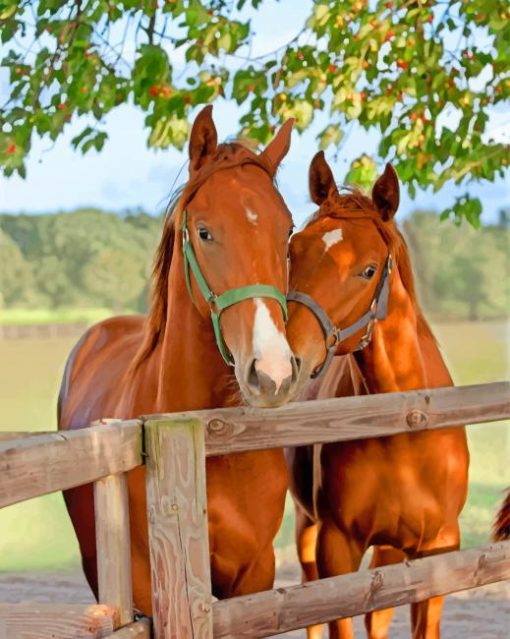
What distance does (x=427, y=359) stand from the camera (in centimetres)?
416

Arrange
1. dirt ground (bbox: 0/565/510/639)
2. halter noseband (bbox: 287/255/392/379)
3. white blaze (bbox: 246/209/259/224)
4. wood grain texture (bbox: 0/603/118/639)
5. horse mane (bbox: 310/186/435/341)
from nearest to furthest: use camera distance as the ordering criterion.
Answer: wood grain texture (bbox: 0/603/118/639)
white blaze (bbox: 246/209/259/224)
halter noseband (bbox: 287/255/392/379)
horse mane (bbox: 310/186/435/341)
dirt ground (bbox: 0/565/510/639)

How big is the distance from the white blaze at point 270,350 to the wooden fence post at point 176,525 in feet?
1.12

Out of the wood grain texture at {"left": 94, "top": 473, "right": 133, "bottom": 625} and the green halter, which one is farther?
the green halter

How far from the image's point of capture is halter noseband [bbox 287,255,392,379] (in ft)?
11.5

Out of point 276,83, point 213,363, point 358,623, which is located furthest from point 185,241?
point 358,623

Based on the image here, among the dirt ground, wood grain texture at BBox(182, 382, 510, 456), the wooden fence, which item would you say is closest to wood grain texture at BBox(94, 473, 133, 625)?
the wooden fence

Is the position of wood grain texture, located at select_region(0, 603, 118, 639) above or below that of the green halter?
below

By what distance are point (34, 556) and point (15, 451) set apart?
10737 mm

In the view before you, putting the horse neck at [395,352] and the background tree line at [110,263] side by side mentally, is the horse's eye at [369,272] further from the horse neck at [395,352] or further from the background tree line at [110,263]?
the background tree line at [110,263]

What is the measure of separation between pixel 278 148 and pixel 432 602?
1883 millimetres

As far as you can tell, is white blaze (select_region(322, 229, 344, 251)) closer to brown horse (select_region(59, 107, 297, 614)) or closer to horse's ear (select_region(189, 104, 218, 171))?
brown horse (select_region(59, 107, 297, 614))

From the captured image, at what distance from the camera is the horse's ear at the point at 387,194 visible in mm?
3848

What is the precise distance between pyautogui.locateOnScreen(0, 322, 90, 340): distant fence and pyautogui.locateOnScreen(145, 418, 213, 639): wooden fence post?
1140 cm

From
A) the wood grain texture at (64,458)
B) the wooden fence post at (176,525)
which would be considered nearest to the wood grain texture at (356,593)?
the wooden fence post at (176,525)
